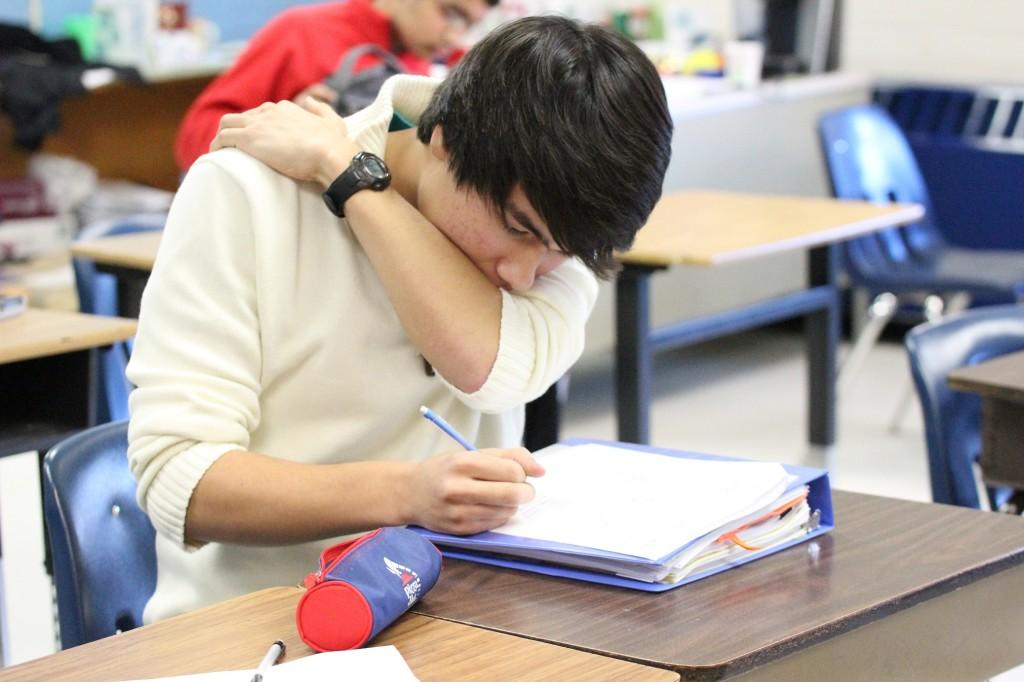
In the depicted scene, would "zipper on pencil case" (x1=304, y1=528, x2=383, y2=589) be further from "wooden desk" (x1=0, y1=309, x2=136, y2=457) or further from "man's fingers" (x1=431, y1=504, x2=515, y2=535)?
"wooden desk" (x1=0, y1=309, x2=136, y2=457)

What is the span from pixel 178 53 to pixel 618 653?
13.7 feet

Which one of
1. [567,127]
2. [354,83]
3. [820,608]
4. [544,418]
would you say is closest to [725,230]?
[544,418]

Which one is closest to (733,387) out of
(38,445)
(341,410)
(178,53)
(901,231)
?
(901,231)

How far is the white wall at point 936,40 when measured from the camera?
5172 millimetres

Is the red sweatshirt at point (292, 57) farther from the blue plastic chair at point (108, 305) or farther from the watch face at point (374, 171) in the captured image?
the watch face at point (374, 171)

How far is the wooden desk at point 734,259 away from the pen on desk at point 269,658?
2186 mm

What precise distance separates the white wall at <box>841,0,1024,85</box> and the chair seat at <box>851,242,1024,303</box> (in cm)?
101

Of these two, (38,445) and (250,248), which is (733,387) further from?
(250,248)

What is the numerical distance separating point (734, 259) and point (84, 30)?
272 cm

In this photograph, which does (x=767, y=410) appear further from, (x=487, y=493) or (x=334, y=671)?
(x=334, y=671)

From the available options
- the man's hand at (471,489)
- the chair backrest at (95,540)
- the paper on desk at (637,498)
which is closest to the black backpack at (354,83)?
the chair backrest at (95,540)

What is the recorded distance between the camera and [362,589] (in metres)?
1.09

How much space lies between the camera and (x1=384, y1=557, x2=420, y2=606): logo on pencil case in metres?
1.13

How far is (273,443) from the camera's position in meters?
1.46
